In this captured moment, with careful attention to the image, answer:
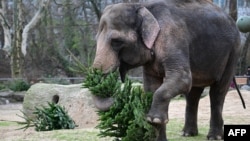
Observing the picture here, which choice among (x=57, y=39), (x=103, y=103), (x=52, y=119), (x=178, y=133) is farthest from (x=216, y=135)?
(x=57, y=39)

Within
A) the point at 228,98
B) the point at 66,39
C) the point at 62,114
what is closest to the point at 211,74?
the point at 62,114

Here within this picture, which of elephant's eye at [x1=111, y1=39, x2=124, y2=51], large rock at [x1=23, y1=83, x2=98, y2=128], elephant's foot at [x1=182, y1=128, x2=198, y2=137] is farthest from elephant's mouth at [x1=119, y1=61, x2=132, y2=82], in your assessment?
large rock at [x1=23, y1=83, x2=98, y2=128]

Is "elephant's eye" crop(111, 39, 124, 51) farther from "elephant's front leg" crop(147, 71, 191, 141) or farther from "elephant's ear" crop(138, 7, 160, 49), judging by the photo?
"elephant's front leg" crop(147, 71, 191, 141)

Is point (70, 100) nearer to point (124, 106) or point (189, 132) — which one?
point (189, 132)

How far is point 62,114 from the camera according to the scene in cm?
949

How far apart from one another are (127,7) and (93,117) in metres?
5.44

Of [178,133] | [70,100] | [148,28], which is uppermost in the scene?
[148,28]

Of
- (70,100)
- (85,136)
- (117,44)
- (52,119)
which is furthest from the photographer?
(70,100)

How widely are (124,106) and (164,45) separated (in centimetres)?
81

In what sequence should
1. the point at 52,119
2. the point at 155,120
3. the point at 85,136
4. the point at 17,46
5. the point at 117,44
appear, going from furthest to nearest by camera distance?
the point at 17,46, the point at 52,119, the point at 85,136, the point at 117,44, the point at 155,120

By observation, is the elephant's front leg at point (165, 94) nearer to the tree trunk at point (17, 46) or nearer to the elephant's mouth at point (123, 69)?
the elephant's mouth at point (123, 69)

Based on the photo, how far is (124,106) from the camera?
4969 millimetres

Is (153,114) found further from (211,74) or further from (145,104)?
(211,74)

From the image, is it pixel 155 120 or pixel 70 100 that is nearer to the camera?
pixel 155 120
